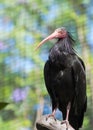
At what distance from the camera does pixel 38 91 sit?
19.5ft

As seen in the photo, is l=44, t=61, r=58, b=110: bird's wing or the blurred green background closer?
l=44, t=61, r=58, b=110: bird's wing

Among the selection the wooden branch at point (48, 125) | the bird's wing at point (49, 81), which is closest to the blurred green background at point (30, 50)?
the bird's wing at point (49, 81)

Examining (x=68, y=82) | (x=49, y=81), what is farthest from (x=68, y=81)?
(x=49, y=81)

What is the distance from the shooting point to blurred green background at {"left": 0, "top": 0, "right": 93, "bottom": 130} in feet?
19.2

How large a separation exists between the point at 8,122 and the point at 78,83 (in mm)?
2310

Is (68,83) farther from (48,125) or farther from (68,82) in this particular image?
(48,125)

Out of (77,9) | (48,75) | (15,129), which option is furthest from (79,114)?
(77,9)

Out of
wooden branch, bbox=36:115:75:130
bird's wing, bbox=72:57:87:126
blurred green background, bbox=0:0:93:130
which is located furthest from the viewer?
blurred green background, bbox=0:0:93:130

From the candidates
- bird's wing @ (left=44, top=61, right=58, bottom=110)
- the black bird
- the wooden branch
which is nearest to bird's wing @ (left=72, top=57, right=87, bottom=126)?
the black bird

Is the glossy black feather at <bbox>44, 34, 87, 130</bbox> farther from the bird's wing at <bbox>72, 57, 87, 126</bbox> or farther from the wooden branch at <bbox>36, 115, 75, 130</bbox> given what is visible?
the wooden branch at <bbox>36, 115, 75, 130</bbox>

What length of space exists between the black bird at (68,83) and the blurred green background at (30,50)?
196cm

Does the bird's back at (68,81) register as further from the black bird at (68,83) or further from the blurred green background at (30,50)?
the blurred green background at (30,50)

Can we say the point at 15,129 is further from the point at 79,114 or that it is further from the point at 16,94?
the point at 79,114

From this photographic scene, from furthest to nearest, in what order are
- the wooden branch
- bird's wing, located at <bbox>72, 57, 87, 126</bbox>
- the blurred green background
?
the blurred green background, bird's wing, located at <bbox>72, 57, 87, 126</bbox>, the wooden branch
